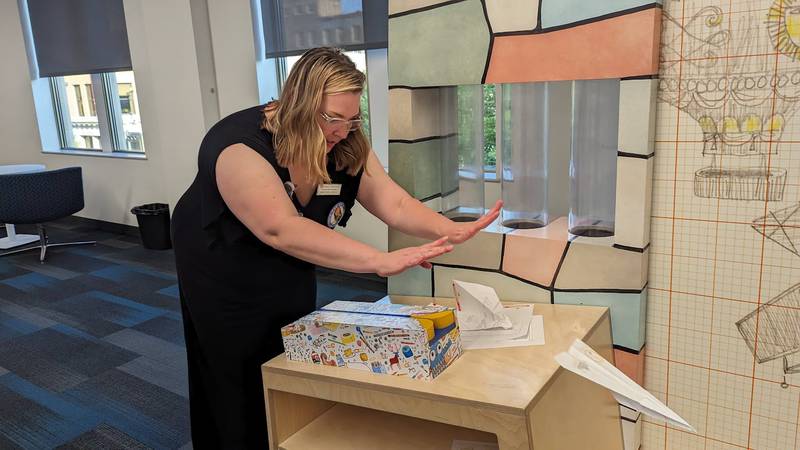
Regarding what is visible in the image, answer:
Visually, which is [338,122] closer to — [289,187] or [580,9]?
[289,187]

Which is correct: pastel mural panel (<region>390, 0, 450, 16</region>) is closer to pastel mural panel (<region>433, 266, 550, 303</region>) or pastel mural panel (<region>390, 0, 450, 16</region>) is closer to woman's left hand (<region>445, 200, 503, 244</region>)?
woman's left hand (<region>445, 200, 503, 244</region>)

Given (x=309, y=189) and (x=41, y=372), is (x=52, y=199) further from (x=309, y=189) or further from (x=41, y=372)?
(x=309, y=189)

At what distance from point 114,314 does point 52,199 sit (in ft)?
5.61

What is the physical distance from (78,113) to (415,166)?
5.43 m

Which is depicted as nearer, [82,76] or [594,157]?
[594,157]

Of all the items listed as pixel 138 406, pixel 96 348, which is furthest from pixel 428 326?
pixel 96 348

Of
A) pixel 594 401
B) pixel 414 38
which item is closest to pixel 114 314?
pixel 414 38

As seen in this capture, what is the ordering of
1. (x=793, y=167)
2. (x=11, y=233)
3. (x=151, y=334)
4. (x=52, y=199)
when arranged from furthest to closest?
(x=11, y=233), (x=52, y=199), (x=151, y=334), (x=793, y=167)

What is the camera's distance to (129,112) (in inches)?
221

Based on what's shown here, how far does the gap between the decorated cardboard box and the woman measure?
0.12 meters

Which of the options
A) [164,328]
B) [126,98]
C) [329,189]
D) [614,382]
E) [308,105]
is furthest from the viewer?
[126,98]

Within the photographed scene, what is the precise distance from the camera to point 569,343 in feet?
4.70

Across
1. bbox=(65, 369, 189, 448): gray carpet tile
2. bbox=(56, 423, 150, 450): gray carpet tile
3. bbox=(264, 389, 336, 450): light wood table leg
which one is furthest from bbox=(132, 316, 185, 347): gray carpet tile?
bbox=(264, 389, 336, 450): light wood table leg

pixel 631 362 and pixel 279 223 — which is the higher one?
pixel 279 223
